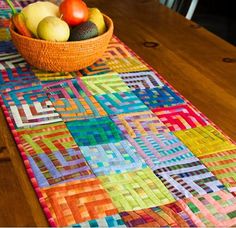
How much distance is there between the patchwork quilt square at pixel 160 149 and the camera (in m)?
0.98

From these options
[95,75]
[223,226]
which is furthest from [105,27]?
[223,226]

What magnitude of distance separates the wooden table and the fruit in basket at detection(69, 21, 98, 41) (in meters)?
0.22

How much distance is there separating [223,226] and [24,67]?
2.43 feet

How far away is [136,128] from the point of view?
1.09 metres

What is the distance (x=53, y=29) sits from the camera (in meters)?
1.22

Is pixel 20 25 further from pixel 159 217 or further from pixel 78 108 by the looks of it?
pixel 159 217

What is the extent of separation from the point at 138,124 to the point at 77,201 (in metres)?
0.30

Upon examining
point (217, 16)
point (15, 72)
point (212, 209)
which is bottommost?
point (217, 16)

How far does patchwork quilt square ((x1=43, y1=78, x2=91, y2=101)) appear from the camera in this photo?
121 cm

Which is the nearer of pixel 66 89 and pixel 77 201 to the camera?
pixel 77 201

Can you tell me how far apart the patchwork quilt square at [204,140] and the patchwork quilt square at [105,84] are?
0.24 meters

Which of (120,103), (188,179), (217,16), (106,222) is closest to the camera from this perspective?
(106,222)

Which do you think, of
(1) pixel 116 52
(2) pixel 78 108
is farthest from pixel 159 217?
(1) pixel 116 52

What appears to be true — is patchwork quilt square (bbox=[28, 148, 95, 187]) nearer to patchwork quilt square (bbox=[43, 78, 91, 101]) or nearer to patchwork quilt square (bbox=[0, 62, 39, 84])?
patchwork quilt square (bbox=[43, 78, 91, 101])
